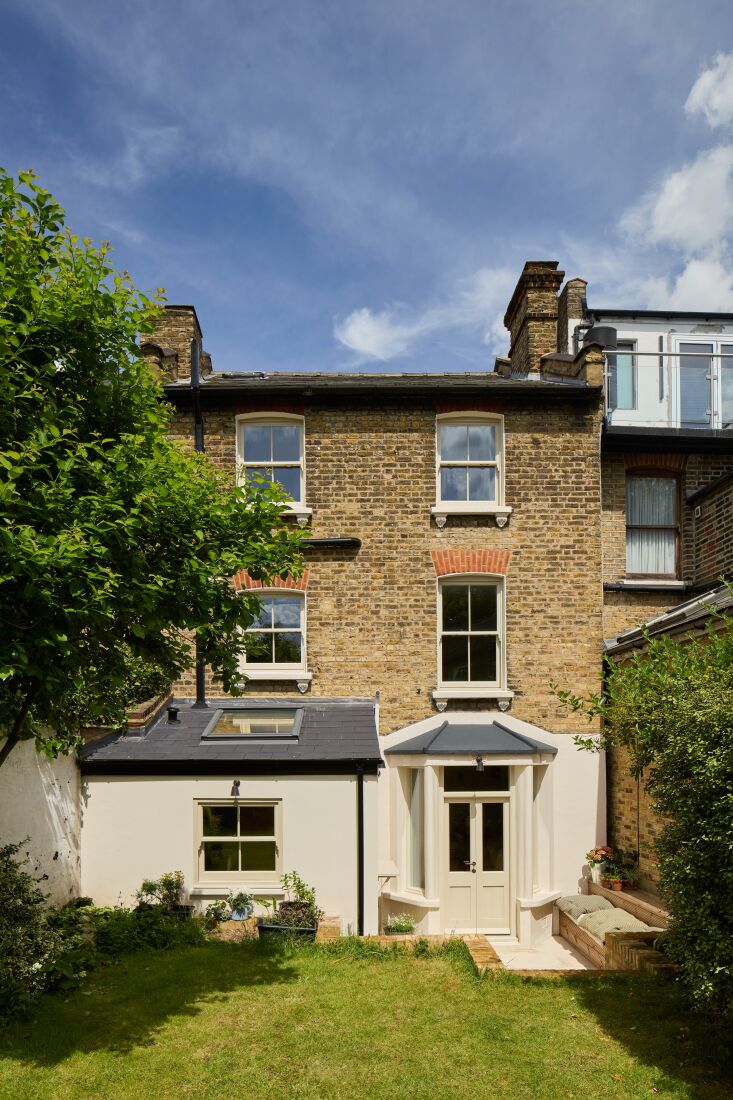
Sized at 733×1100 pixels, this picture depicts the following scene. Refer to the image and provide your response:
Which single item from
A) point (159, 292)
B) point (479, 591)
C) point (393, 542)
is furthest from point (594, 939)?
point (159, 292)

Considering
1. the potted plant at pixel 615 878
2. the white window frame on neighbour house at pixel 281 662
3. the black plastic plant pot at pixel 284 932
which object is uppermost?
the white window frame on neighbour house at pixel 281 662

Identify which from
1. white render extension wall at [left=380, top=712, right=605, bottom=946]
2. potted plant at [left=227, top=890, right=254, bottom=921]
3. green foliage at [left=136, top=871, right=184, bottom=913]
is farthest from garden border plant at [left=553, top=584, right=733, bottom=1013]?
green foliage at [left=136, top=871, right=184, bottom=913]

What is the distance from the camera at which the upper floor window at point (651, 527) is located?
14.6m

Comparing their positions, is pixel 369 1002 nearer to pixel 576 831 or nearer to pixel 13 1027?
pixel 13 1027

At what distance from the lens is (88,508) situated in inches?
250

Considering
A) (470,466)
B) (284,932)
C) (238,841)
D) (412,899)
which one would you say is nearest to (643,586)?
(470,466)

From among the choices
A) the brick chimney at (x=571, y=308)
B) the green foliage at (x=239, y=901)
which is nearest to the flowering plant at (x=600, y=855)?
the green foliage at (x=239, y=901)

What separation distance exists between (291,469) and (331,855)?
691cm

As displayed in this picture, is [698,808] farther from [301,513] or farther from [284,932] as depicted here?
[301,513]

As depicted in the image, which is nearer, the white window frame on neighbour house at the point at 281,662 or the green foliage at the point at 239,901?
the green foliage at the point at 239,901

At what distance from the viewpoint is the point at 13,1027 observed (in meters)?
7.16

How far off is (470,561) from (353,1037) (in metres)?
7.96

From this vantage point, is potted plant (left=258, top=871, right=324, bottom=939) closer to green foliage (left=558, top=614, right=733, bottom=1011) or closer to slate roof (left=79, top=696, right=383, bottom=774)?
slate roof (left=79, top=696, right=383, bottom=774)

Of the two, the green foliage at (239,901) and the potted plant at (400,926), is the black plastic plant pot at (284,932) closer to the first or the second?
the green foliage at (239,901)
